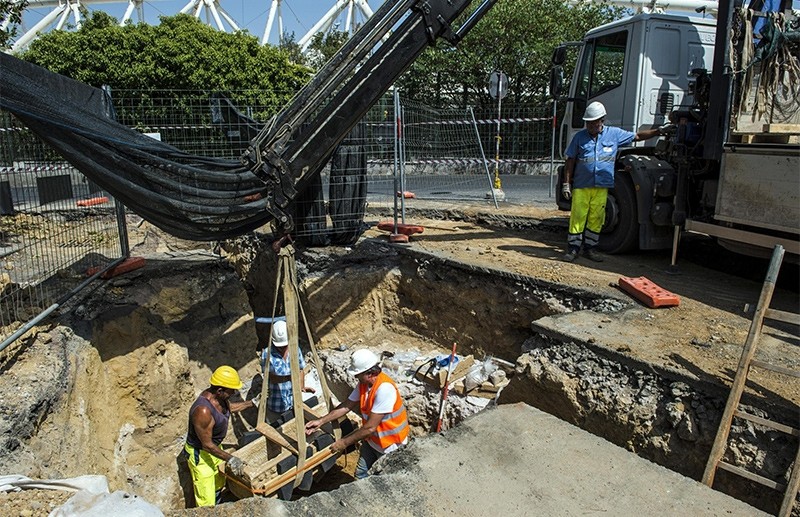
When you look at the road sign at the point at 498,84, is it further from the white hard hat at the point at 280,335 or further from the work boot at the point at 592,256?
the white hard hat at the point at 280,335

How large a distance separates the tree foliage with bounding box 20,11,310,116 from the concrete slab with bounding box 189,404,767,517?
39.0 ft

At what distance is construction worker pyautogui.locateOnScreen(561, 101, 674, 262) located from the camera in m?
5.79

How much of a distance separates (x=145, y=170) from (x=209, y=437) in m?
2.30

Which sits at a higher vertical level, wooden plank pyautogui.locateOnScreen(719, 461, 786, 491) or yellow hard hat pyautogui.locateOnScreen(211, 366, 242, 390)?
wooden plank pyautogui.locateOnScreen(719, 461, 786, 491)

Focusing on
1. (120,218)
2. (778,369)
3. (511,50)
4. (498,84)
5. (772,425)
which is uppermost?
(511,50)

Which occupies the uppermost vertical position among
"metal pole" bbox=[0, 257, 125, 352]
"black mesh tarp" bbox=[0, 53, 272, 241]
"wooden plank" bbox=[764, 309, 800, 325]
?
"black mesh tarp" bbox=[0, 53, 272, 241]

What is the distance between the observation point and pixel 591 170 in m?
5.80

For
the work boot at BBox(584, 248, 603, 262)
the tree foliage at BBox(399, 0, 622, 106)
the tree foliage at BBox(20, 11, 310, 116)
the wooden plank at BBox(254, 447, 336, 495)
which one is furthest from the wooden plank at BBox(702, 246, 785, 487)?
the tree foliage at BBox(399, 0, 622, 106)

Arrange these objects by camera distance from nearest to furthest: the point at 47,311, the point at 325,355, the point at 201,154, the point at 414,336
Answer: the point at 47,311
the point at 325,355
the point at 414,336
the point at 201,154

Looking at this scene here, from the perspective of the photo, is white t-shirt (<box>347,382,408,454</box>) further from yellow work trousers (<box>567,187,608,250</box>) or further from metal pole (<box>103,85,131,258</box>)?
metal pole (<box>103,85,131,258</box>)

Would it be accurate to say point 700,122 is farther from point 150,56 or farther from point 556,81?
point 150,56

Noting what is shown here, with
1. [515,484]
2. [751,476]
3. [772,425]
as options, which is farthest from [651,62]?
[515,484]

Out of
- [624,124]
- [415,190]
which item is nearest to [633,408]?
[624,124]

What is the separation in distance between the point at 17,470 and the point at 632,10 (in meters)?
29.8
